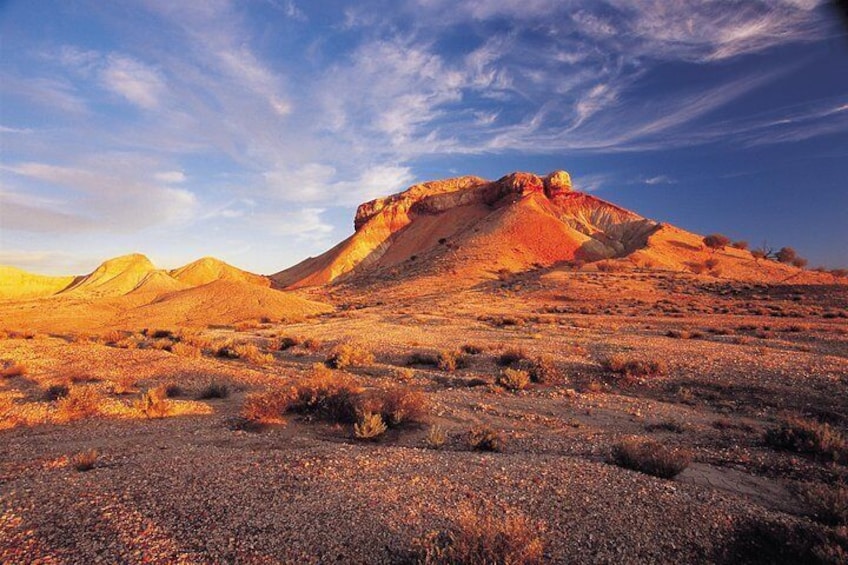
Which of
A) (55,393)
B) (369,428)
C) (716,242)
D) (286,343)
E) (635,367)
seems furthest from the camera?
(716,242)

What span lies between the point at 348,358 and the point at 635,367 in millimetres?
8708

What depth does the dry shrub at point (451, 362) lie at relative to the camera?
528 inches

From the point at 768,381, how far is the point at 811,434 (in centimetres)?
501

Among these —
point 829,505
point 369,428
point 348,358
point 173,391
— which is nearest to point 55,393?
point 173,391

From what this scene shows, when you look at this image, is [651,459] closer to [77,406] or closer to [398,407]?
[398,407]

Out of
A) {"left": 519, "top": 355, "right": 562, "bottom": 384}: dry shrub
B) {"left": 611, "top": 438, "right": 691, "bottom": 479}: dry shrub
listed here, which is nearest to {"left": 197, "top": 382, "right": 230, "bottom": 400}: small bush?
{"left": 519, "top": 355, "right": 562, "bottom": 384}: dry shrub

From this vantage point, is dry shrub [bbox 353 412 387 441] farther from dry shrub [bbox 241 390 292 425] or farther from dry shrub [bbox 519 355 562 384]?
dry shrub [bbox 519 355 562 384]

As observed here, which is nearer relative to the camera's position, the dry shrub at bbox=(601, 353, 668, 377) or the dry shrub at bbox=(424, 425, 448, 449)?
the dry shrub at bbox=(424, 425, 448, 449)

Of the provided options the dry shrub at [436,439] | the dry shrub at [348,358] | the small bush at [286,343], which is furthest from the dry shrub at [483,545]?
the small bush at [286,343]

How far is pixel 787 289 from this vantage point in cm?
3562

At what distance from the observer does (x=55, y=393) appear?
399 inches

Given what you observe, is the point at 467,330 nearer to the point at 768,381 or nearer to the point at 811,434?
the point at 768,381

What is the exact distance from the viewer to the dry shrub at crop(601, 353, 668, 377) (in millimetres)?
11773

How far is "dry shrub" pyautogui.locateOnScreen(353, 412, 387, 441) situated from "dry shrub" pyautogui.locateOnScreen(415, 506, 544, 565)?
11.9 feet
